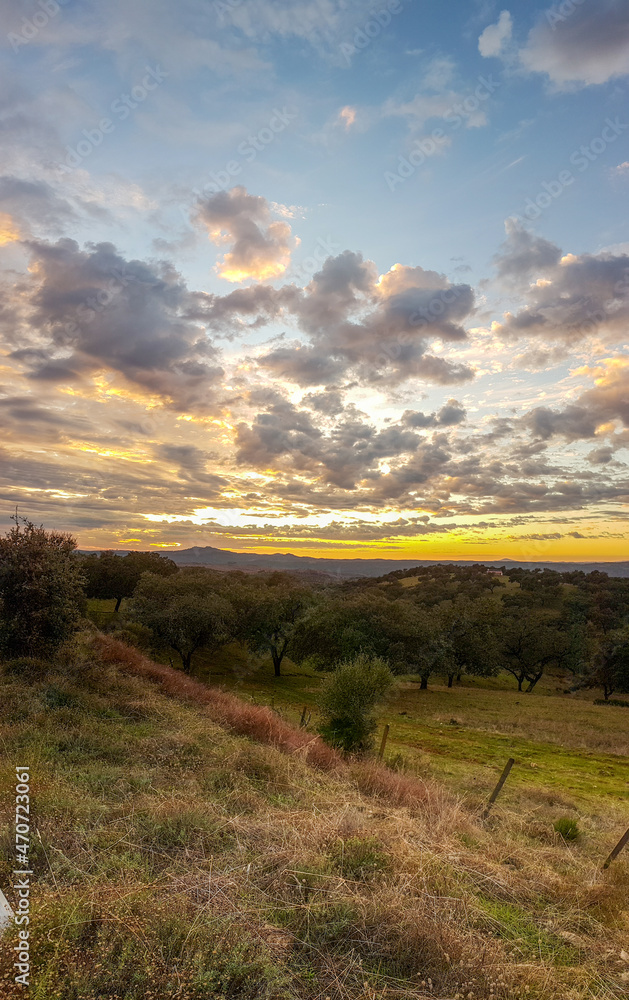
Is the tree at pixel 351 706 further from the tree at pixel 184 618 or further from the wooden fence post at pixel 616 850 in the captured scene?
the tree at pixel 184 618

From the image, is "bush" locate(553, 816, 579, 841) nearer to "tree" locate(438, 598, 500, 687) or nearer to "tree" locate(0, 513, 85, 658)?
"tree" locate(0, 513, 85, 658)

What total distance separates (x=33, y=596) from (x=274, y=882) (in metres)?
18.2

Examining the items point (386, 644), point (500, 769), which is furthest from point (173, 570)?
point (500, 769)

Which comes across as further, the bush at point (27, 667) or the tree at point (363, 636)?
the tree at point (363, 636)

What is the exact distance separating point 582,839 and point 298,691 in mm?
35455

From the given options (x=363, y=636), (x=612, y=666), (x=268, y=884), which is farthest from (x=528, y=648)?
(x=268, y=884)

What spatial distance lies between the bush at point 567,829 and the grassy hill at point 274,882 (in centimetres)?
29

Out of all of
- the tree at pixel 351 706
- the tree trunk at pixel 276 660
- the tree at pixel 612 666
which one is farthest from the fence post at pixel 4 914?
the tree at pixel 612 666

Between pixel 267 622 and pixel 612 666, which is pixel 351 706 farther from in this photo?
pixel 612 666

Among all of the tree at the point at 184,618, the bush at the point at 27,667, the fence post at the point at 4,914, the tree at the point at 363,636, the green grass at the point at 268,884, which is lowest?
the tree at the point at 363,636

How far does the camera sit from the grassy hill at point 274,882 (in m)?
4.71

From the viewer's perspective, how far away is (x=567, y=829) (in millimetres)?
13656

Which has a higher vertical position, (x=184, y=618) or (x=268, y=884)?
(x=268, y=884)

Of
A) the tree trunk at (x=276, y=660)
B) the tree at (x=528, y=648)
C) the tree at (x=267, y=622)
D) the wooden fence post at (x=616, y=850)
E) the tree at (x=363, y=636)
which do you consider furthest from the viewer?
the tree at (x=528, y=648)
